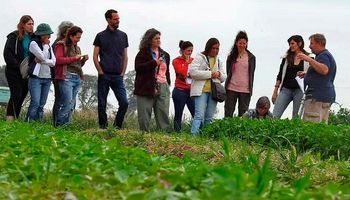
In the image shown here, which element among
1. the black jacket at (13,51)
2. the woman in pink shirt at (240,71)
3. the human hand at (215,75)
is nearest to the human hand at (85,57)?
the black jacket at (13,51)

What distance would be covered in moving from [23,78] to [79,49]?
1039 millimetres

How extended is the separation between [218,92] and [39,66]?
8.97ft

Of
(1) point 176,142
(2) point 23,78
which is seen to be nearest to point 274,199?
(1) point 176,142

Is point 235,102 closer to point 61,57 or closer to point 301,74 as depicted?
point 301,74

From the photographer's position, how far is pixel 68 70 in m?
12.4

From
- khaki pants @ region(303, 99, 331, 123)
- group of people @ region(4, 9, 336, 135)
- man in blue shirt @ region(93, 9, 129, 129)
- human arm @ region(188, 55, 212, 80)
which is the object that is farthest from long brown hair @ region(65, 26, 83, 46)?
khaki pants @ region(303, 99, 331, 123)

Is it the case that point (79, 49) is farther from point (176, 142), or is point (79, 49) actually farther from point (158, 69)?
point (176, 142)

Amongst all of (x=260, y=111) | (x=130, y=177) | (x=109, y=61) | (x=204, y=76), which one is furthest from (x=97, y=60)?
(x=130, y=177)

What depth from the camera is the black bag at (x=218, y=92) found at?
481 inches

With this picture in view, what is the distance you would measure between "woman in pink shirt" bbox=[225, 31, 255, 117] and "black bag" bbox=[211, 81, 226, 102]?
1.89 feet

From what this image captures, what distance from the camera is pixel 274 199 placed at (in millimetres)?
2516

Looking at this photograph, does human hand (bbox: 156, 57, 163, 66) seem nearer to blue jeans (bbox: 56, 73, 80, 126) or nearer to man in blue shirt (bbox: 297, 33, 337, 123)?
blue jeans (bbox: 56, 73, 80, 126)

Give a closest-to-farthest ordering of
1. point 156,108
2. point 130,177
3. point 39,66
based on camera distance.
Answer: point 130,177
point 39,66
point 156,108

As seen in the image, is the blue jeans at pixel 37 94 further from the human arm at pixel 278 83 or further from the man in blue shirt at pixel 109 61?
the human arm at pixel 278 83
